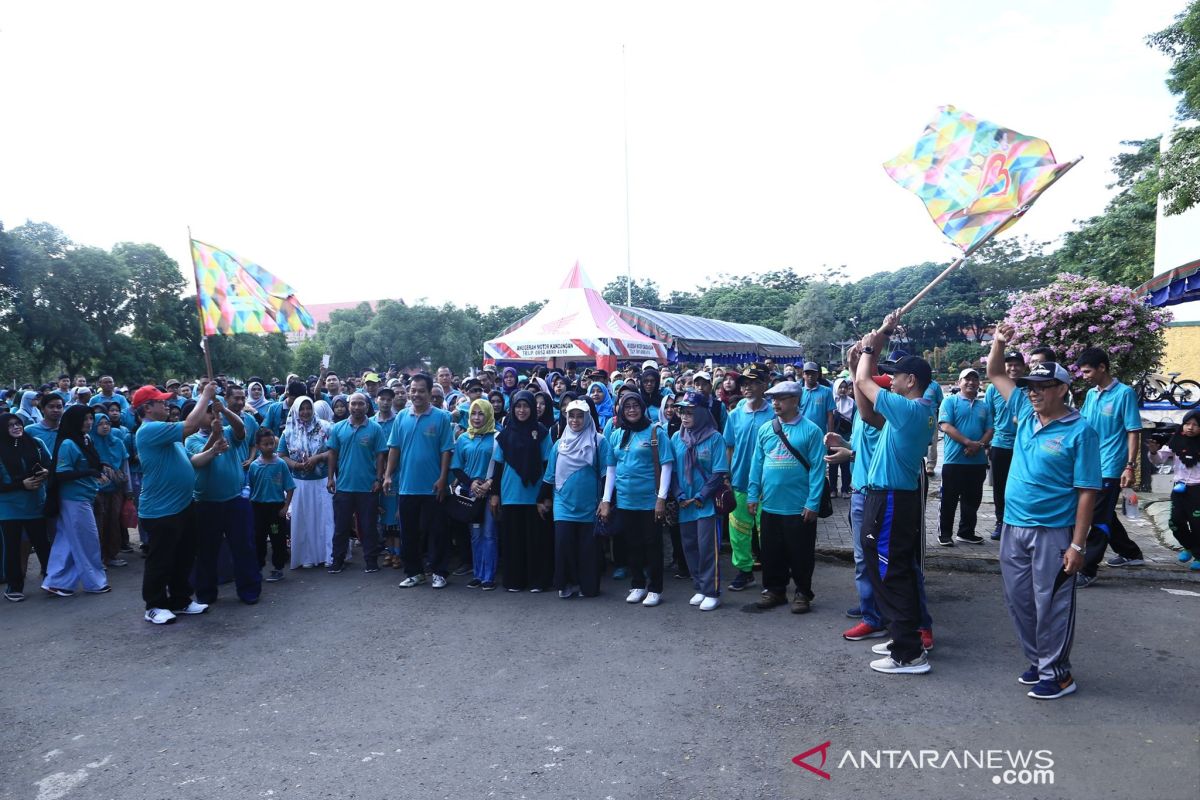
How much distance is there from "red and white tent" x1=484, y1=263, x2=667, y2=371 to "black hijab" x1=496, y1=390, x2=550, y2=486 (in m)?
9.84

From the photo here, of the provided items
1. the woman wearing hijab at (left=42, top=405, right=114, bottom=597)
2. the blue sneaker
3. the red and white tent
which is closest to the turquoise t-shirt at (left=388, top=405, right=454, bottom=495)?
the woman wearing hijab at (left=42, top=405, right=114, bottom=597)

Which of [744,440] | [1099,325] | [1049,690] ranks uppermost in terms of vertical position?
[1099,325]

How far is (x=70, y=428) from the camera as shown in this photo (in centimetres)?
667

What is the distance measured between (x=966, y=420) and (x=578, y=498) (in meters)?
3.79

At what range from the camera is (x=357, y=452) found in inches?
287

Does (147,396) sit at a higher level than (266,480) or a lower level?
higher

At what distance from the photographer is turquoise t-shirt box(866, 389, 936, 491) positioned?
4.34m

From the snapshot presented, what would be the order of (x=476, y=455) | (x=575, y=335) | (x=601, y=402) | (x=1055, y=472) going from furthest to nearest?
(x=575, y=335)
(x=601, y=402)
(x=476, y=455)
(x=1055, y=472)

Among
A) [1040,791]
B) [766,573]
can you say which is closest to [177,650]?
[766,573]

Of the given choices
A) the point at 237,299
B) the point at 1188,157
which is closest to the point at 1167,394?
the point at 1188,157

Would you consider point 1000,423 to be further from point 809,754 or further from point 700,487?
point 809,754

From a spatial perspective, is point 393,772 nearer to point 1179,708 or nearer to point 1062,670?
point 1062,670

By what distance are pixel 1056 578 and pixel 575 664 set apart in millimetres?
2757

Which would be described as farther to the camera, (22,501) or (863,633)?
(22,501)
